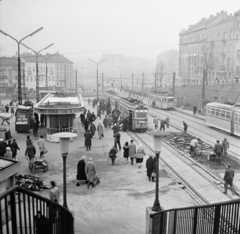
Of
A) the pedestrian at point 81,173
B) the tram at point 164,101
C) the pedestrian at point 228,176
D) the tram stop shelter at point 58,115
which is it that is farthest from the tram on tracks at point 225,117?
the tram at point 164,101

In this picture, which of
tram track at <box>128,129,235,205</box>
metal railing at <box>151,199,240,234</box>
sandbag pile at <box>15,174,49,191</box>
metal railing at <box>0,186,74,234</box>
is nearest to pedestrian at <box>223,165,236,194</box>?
tram track at <box>128,129,235,205</box>

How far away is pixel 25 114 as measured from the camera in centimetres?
2594

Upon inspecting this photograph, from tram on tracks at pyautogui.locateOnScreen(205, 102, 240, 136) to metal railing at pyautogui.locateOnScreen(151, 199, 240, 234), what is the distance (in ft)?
58.8

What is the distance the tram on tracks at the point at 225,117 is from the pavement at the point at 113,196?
34.9ft

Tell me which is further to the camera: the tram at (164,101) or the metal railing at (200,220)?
the tram at (164,101)

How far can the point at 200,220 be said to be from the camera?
6648 mm

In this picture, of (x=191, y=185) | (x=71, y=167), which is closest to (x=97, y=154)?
(x=71, y=167)

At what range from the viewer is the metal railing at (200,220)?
17.4 ft

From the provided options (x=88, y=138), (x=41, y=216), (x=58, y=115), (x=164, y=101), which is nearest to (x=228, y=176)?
(x=41, y=216)

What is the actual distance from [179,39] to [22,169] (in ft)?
307

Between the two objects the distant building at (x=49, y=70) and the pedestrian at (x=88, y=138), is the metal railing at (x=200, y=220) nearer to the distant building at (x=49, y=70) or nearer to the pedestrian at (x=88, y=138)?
the pedestrian at (x=88, y=138)

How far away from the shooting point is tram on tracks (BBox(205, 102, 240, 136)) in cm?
2483

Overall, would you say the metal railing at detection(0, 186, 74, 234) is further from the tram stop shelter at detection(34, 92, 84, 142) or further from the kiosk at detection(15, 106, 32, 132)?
the kiosk at detection(15, 106, 32, 132)

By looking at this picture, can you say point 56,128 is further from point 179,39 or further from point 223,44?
point 179,39
